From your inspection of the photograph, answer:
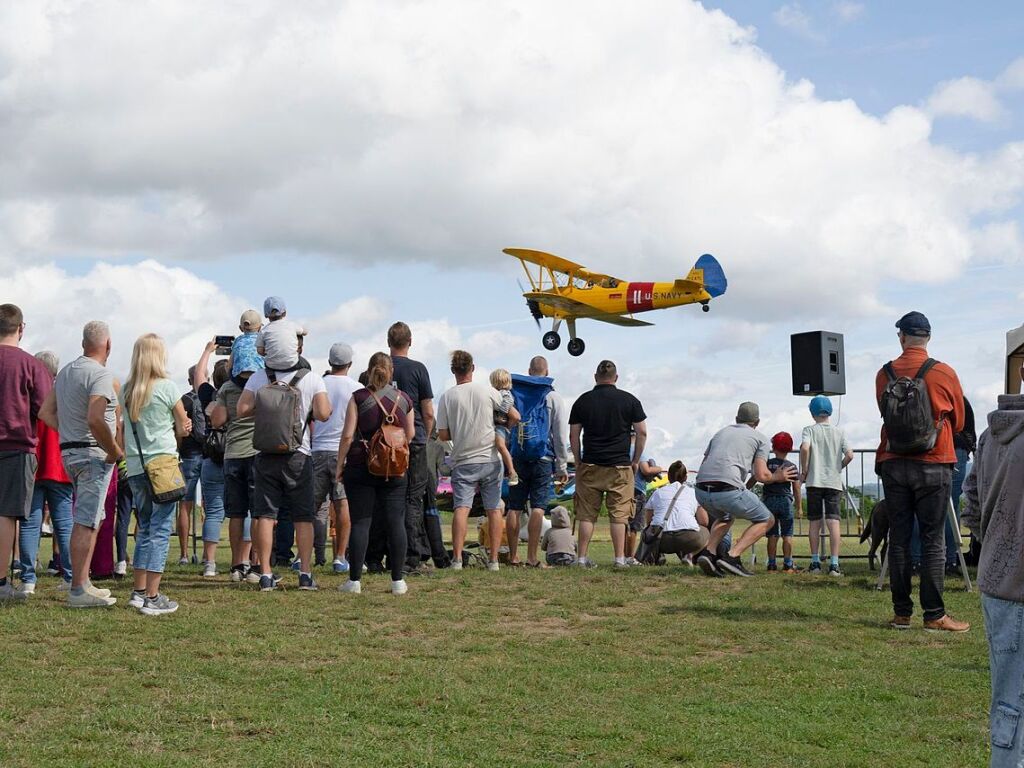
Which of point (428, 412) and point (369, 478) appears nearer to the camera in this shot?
point (369, 478)

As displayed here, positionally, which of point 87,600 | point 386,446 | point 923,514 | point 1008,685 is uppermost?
point 386,446

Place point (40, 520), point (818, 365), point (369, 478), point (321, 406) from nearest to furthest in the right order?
point (321, 406) < point (369, 478) < point (40, 520) < point (818, 365)

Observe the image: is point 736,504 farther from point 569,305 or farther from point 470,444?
point 569,305

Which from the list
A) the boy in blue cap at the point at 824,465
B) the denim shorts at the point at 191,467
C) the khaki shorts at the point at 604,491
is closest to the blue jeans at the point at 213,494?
the denim shorts at the point at 191,467

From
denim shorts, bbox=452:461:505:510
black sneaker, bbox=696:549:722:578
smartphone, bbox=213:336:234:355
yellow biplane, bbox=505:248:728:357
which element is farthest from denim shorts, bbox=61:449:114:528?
yellow biplane, bbox=505:248:728:357

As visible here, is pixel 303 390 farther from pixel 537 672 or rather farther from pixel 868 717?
pixel 868 717

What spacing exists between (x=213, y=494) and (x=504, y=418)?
258 cm

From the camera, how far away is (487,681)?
6.11m

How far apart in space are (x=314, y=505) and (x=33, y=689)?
3.33 meters

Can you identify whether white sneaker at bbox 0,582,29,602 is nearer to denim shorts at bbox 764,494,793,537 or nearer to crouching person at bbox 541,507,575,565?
crouching person at bbox 541,507,575,565

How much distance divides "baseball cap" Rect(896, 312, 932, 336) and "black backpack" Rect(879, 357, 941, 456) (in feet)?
0.72

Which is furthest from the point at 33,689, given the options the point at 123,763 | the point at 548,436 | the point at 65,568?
the point at 548,436

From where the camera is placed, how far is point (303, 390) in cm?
863

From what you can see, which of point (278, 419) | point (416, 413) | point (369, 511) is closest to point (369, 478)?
point (369, 511)
